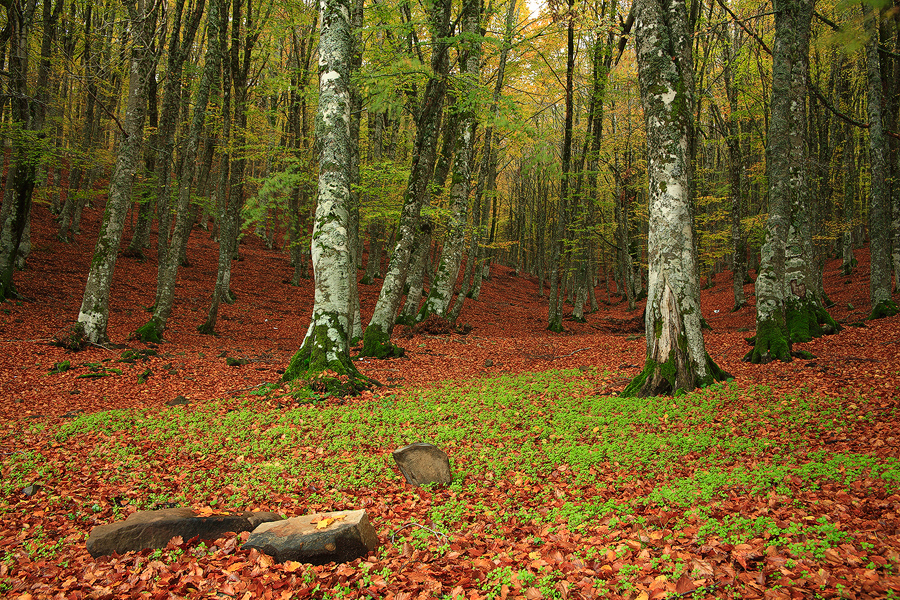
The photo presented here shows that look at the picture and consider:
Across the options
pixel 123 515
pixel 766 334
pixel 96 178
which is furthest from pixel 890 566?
pixel 96 178

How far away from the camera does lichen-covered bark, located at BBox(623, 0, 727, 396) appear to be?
242 inches

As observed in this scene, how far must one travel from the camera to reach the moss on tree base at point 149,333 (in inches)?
435

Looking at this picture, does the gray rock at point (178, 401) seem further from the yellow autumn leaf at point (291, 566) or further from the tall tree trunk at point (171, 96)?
the tall tree trunk at point (171, 96)

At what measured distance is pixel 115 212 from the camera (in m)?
9.93

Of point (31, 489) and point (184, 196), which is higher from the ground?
point (184, 196)

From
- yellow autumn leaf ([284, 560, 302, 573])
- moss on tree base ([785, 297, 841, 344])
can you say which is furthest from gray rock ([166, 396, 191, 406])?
moss on tree base ([785, 297, 841, 344])

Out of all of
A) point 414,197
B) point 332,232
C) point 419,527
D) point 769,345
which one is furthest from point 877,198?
point 419,527

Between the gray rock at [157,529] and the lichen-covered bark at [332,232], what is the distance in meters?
3.32

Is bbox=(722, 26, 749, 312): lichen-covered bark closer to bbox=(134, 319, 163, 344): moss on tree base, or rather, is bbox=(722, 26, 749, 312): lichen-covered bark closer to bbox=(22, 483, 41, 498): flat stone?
bbox=(134, 319, 163, 344): moss on tree base

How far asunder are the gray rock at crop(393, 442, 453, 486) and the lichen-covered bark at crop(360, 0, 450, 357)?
586 centimetres

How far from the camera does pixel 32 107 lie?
13344 mm

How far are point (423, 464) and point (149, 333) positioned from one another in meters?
9.76

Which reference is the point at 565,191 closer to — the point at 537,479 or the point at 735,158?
the point at 735,158

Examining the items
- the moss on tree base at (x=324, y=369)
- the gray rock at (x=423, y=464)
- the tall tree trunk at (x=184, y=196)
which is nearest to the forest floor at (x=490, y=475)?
the gray rock at (x=423, y=464)
